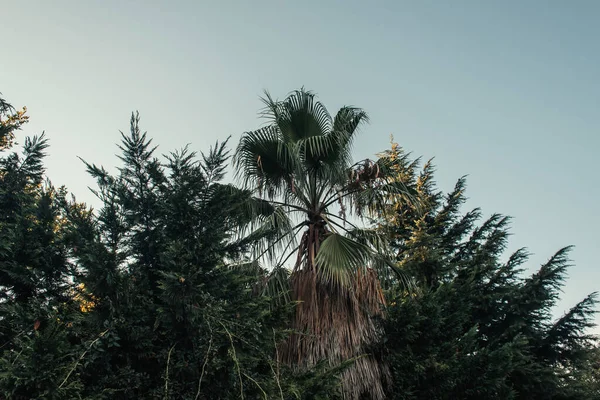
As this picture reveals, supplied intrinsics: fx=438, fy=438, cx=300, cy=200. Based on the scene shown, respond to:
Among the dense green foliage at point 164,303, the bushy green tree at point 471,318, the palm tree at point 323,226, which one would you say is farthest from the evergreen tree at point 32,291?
the bushy green tree at point 471,318

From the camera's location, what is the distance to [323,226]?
24.1 ft

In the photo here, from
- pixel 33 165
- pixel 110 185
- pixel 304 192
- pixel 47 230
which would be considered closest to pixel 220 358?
pixel 110 185

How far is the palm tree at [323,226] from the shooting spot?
6.15 meters

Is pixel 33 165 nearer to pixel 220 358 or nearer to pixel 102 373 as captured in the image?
pixel 102 373

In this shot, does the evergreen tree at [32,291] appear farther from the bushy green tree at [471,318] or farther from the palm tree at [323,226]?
the bushy green tree at [471,318]

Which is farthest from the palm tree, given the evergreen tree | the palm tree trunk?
the evergreen tree

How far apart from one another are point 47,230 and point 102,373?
1962 millimetres

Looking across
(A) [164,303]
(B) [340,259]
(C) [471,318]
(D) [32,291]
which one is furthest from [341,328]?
(C) [471,318]

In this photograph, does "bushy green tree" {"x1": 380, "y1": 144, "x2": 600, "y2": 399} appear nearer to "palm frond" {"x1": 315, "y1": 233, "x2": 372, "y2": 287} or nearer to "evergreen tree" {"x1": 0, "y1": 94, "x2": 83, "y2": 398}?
"palm frond" {"x1": 315, "y1": 233, "x2": 372, "y2": 287}

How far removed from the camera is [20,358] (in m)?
3.58

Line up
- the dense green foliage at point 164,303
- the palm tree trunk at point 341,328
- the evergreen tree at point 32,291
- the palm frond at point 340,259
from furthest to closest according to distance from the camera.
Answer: the palm tree trunk at point 341,328 < the palm frond at point 340,259 < the dense green foliage at point 164,303 < the evergreen tree at point 32,291

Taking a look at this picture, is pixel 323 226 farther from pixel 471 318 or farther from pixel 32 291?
pixel 471 318

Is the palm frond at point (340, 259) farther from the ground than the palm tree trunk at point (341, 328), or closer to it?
farther from the ground

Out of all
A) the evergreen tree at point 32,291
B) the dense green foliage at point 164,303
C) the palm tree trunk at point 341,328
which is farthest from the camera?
the palm tree trunk at point 341,328
